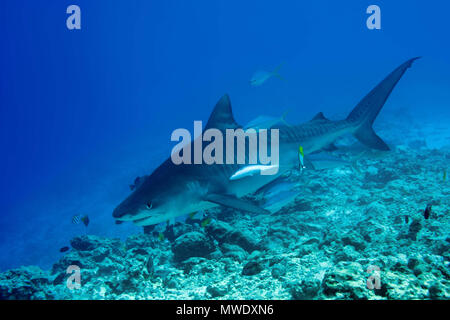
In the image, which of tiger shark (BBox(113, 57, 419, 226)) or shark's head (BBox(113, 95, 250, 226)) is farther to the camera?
tiger shark (BBox(113, 57, 419, 226))

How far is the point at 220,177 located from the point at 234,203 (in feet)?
2.33

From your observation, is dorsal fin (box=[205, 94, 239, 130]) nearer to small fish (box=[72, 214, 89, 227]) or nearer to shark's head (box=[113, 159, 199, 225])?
shark's head (box=[113, 159, 199, 225])

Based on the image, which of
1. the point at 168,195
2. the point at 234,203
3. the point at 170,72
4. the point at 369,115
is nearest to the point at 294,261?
the point at 234,203

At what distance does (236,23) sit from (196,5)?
1202 inches

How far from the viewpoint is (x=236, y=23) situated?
607 ft

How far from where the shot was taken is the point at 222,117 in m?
4.77

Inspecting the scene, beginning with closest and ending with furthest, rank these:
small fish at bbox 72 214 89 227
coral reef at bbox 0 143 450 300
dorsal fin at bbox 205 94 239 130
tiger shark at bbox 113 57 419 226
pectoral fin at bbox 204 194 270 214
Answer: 1. coral reef at bbox 0 143 450 300
2. tiger shark at bbox 113 57 419 226
3. pectoral fin at bbox 204 194 270 214
4. dorsal fin at bbox 205 94 239 130
5. small fish at bbox 72 214 89 227

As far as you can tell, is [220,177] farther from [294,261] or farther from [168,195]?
[294,261]

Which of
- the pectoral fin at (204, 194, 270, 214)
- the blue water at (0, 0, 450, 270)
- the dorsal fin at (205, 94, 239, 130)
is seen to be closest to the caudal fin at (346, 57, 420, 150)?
the dorsal fin at (205, 94, 239, 130)

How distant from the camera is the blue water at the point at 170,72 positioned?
61.2 metres

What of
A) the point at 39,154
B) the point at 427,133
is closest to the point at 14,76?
the point at 39,154

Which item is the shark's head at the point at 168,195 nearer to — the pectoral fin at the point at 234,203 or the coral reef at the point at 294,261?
the pectoral fin at the point at 234,203

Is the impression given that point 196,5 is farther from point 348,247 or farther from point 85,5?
point 348,247

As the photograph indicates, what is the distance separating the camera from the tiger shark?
3416mm
